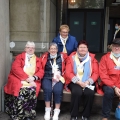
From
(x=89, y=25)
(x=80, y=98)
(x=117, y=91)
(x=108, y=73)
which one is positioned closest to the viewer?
(x=117, y=91)

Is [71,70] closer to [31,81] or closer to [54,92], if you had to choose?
[54,92]

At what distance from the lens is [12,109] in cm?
379

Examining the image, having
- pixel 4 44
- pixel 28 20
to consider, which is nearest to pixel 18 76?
pixel 4 44

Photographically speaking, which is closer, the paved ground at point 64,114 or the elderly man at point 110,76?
the elderly man at point 110,76

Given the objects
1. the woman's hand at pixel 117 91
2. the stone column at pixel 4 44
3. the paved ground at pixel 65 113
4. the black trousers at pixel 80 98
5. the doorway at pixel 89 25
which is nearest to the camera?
the woman's hand at pixel 117 91

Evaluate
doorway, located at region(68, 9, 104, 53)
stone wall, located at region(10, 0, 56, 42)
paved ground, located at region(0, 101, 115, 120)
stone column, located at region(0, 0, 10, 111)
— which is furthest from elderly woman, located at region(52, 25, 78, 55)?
doorway, located at region(68, 9, 104, 53)

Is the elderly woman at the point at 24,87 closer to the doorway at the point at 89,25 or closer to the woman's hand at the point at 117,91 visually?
the woman's hand at the point at 117,91

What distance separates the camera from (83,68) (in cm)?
392

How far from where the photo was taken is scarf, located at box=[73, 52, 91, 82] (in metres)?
3.87

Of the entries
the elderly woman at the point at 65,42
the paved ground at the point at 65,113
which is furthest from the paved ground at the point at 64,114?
the elderly woman at the point at 65,42

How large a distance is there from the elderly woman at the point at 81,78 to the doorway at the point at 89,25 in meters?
8.94

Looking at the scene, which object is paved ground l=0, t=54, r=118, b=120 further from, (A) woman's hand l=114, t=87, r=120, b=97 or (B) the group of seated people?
(A) woman's hand l=114, t=87, r=120, b=97

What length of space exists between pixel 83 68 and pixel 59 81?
52 cm

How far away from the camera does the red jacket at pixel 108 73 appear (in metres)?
3.70
